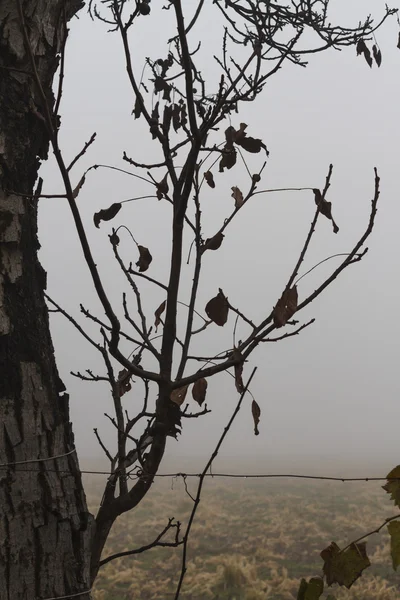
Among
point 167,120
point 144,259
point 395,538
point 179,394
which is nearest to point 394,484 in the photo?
point 395,538

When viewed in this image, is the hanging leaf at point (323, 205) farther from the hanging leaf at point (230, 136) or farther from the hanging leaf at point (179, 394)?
the hanging leaf at point (179, 394)

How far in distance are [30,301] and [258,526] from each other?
4718 millimetres

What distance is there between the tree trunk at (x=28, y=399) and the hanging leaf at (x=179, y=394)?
1.02 ft

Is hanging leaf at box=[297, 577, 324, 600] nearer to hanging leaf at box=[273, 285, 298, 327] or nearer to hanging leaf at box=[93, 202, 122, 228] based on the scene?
hanging leaf at box=[273, 285, 298, 327]

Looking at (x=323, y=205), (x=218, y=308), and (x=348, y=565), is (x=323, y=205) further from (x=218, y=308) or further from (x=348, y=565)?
(x=348, y=565)

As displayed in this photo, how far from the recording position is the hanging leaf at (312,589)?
588 millimetres

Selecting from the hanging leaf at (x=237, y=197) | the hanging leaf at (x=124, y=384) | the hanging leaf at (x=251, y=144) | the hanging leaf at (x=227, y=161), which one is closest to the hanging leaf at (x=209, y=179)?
the hanging leaf at (x=237, y=197)

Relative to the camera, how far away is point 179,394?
3.41ft

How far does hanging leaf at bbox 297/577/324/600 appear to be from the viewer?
1.93ft

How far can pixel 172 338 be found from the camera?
109 centimetres

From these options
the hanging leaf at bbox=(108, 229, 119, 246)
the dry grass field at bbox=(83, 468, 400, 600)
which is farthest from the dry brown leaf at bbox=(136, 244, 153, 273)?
the dry grass field at bbox=(83, 468, 400, 600)

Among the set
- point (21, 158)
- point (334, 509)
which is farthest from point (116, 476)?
point (334, 509)

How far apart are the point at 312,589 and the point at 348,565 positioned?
7 cm

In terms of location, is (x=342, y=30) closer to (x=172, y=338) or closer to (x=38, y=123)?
(x=38, y=123)
